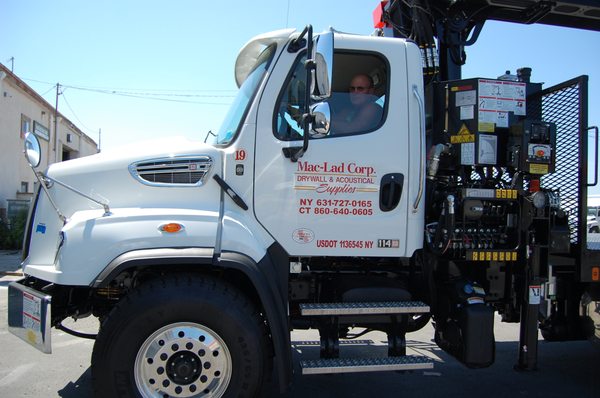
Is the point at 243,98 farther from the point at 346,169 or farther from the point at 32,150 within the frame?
the point at 32,150

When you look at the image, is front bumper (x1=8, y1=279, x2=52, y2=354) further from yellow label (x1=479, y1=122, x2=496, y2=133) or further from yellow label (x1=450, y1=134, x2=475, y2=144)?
yellow label (x1=479, y1=122, x2=496, y2=133)

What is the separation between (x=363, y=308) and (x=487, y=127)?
176 cm

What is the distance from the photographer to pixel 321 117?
302 centimetres

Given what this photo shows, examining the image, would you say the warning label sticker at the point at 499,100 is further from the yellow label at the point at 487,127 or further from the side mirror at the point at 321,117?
the side mirror at the point at 321,117

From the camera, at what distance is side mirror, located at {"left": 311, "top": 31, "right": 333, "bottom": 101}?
2.90 metres

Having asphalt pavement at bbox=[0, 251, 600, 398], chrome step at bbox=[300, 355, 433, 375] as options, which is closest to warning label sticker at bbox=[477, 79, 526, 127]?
chrome step at bbox=[300, 355, 433, 375]

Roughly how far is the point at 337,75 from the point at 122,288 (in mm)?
2271

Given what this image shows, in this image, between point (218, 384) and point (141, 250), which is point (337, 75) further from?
point (218, 384)

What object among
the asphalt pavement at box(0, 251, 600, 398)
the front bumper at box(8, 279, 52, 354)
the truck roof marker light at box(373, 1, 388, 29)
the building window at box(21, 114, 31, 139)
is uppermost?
the building window at box(21, 114, 31, 139)

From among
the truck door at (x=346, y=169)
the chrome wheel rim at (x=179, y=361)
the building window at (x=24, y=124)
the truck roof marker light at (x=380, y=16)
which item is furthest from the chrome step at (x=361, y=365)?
the building window at (x=24, y=124)

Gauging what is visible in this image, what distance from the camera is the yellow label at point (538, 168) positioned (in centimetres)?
357

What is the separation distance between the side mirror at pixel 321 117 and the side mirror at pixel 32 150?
192cm

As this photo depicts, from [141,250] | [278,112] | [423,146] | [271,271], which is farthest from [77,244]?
[423,146]

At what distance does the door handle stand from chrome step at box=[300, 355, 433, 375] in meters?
1.09
